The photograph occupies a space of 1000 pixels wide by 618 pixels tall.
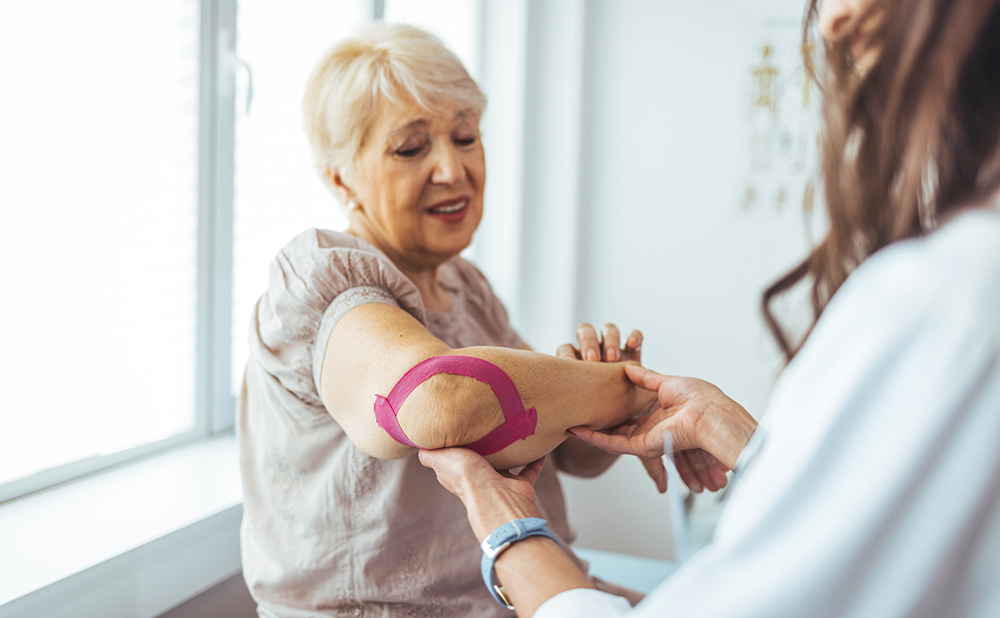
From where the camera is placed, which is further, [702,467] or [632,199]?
[632,199]

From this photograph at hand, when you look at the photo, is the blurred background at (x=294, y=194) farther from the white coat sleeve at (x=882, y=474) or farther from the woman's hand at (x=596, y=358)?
the woman's hand at (x=596, y=358)

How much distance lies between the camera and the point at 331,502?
3.26 feet

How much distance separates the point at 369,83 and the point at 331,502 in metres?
0.69

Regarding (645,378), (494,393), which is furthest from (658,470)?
(494,393)

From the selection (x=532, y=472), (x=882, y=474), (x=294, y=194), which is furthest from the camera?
(x=294, y=194)

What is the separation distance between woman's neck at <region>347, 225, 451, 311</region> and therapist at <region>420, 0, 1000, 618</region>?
0.82 metres

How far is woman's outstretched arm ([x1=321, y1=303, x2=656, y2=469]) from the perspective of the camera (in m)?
0.79

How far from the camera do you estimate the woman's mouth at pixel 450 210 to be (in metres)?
1.21

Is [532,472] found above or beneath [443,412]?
beneath

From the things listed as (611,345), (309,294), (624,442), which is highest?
(309,294)

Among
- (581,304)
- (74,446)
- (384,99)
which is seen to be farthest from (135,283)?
(581,304)

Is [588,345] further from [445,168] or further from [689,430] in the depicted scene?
[445,168]

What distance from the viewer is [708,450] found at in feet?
3.14

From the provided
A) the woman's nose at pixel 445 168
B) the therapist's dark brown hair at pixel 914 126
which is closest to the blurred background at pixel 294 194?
the therapist's dark brown hair at pixel 914 126
